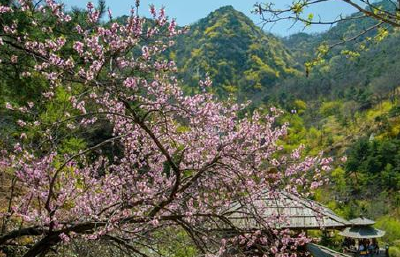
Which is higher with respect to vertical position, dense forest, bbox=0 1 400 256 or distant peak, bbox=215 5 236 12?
distant peak, bbox=215 5 236 12

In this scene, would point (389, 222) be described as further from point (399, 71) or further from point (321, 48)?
point (399, 71)

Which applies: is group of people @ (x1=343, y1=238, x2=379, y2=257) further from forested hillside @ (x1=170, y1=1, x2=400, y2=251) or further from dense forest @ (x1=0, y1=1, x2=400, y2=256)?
forested hillside @ (x1=170, y1=1, x2=400, y2=251)

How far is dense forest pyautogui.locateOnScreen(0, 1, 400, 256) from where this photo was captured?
19.6ft

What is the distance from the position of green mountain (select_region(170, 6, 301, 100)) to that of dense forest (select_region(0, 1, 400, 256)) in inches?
12.1

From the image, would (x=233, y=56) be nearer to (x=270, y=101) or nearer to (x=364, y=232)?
(x=270, y=101)

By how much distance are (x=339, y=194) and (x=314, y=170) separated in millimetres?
36506

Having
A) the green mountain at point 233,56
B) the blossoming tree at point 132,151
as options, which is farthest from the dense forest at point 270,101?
the green mountain at point 233,56

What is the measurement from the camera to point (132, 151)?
6625mm

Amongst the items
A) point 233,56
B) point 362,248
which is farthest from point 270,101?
point 362,248

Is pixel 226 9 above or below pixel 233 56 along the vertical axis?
above

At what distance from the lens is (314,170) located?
7523mm

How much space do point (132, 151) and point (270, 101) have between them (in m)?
70.3

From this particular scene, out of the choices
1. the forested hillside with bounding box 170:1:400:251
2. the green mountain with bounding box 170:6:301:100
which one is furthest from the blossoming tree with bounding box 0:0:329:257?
the green mountain with bounding box 170:6:301:100

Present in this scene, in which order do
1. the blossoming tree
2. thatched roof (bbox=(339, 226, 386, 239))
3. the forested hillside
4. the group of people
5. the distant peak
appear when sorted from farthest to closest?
the distant peak < the forested hillside < the group of people < thatched roof (bbox=(339, 226, 386, 239)) < the blossoming tree
